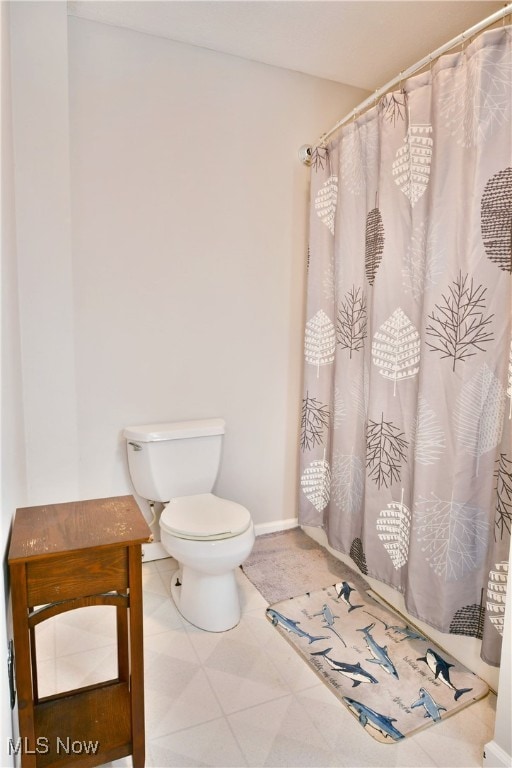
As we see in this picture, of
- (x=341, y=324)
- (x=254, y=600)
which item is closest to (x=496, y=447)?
(x=341, y=324)

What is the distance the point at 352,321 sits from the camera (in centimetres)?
219

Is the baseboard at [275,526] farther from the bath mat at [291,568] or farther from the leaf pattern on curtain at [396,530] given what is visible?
the leaf pattern on curtain at [396,530]

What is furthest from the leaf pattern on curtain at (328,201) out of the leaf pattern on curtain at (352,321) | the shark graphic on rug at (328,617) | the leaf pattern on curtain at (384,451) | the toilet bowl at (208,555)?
the shark graphic on rug at (328,617)

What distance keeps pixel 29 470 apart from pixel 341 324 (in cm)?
149

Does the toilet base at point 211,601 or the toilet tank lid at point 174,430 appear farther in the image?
the toilet tank lid at point 174,430

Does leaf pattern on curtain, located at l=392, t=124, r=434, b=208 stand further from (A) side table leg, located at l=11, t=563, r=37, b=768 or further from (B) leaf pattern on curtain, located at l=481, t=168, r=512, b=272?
(A) side table leg, located at l=11, t=563, r=37, b=768

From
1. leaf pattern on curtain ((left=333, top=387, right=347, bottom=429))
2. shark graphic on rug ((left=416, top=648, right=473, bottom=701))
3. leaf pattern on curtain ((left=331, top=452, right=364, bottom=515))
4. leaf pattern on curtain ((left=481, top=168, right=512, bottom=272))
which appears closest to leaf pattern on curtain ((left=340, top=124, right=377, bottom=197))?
leaf pattern on curtain ((left=481, top=168, right=512, bottom=272))

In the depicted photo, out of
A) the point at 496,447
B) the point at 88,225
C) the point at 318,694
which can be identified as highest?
the point at 88,225

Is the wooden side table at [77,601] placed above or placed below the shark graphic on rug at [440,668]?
above

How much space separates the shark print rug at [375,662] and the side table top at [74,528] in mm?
925

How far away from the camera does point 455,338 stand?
1.62 meters

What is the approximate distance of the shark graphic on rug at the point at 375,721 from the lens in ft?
4.80

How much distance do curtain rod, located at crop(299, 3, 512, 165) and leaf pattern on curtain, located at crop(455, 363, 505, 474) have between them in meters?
1.01

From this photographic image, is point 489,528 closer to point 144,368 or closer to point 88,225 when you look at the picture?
point 144,368
